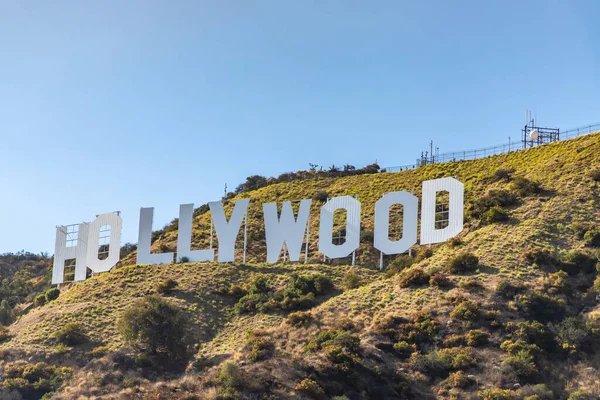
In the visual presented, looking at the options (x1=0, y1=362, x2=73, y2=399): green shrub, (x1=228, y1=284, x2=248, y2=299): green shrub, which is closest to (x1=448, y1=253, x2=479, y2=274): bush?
(x1=228, y1=284, x2=248, y2=299): green shrub

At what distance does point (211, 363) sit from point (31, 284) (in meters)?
36.0

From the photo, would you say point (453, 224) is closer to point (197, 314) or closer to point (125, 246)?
point (197, 314)

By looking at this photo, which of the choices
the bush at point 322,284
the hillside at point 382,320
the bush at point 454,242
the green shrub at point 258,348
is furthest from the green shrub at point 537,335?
the bush at point 322,284

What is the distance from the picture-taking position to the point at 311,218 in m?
72.7

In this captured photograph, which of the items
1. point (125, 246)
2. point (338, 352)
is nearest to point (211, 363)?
point (338, 352)

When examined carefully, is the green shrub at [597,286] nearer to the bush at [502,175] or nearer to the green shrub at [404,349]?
the green shrub at [404,349]

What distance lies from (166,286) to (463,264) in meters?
18.9

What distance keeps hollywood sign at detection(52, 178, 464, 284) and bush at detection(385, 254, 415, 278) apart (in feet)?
3.16

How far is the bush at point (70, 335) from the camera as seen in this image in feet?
173

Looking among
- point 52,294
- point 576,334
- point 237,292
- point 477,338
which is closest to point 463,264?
point 477,338

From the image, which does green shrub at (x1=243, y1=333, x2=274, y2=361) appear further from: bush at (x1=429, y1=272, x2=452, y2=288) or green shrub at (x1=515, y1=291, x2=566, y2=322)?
green shrub at (x1=515, y1=291, x2=566, y2=322)

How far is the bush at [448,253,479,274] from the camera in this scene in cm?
5350

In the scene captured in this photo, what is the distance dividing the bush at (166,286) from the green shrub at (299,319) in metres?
10.1

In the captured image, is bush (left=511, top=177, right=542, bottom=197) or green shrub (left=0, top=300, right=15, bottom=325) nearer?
bush (left=511, top=177, right=542, bottom=197)
